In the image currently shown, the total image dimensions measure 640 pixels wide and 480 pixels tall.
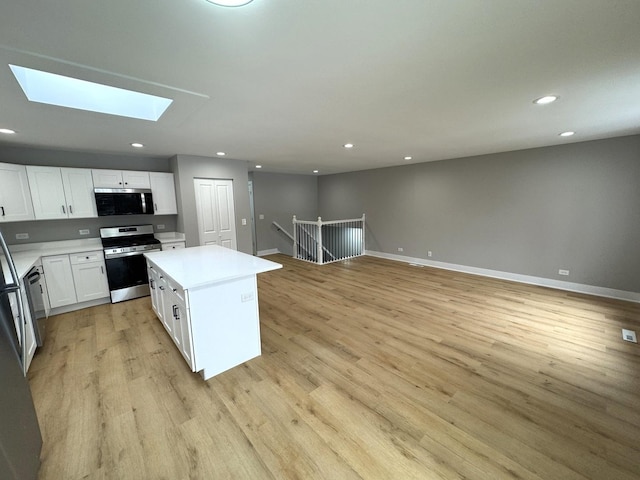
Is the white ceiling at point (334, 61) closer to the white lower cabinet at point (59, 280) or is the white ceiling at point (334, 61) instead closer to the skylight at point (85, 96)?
the skylight at point (85, 96)

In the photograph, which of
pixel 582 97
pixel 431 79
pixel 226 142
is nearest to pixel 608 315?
pixel 582 97

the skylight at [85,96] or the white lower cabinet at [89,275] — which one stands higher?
the skylight at [85,96]

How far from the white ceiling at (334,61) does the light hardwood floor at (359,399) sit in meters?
2.40

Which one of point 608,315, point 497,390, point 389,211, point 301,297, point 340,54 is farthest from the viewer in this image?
point 389,211

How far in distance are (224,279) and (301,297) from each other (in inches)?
84.1

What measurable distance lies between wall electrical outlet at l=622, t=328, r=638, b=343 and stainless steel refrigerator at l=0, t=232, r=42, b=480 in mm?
4934

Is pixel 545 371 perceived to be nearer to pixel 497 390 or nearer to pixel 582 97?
pixel 497 390

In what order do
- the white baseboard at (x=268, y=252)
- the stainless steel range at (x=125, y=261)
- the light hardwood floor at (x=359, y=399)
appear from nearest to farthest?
the light hardwood floor at (x=359, y=399), the stainless steel range at (x=125, y=261), the white baseboard at (x=268, y=252)

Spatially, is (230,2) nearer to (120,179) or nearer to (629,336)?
(120,179)

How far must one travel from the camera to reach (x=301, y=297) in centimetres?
407

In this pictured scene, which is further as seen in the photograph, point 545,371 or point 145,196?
point 145,196

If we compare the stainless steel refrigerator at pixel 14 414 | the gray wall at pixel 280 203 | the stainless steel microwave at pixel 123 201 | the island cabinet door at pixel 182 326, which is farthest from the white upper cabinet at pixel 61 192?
the gray wall at pixel 280 203

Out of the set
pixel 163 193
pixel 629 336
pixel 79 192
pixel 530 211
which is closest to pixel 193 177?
pixel 163 193

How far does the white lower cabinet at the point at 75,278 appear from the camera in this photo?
11.3 feet
